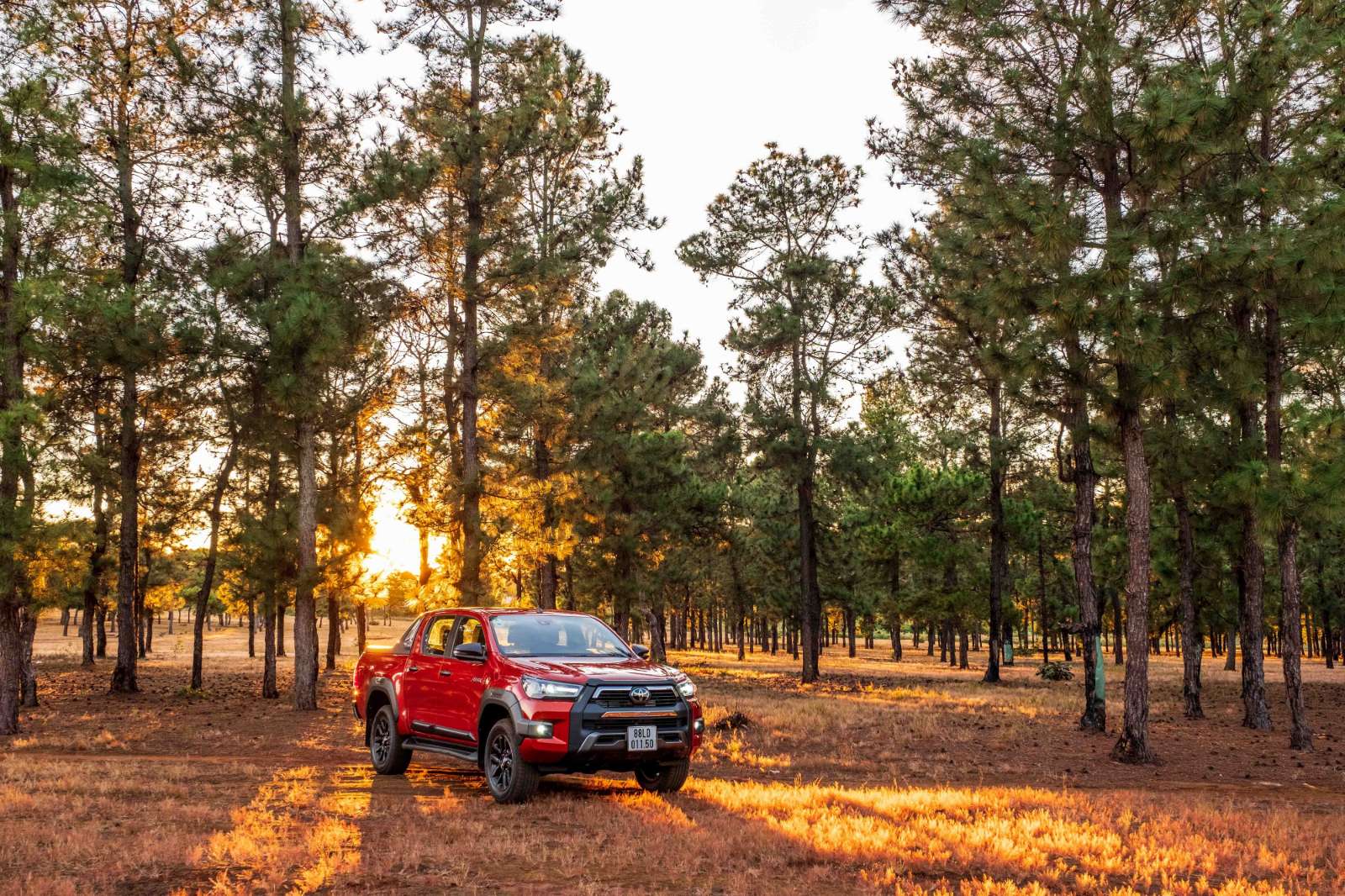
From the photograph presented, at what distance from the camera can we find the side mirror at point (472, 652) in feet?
33.6

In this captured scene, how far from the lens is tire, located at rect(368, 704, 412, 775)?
38.4 ft

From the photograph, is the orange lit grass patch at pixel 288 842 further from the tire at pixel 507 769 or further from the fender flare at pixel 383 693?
the tire at pixel 507 769

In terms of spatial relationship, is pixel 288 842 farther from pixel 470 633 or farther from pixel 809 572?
pixel 809 572

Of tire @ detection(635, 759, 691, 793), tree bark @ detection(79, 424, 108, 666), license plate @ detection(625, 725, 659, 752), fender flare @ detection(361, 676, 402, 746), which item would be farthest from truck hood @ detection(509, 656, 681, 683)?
tree bark @ detection(79, 424, 108, 666)

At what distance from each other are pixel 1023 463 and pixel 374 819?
30.9 metres

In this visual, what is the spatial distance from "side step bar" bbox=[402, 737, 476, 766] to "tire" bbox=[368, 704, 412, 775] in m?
0.16

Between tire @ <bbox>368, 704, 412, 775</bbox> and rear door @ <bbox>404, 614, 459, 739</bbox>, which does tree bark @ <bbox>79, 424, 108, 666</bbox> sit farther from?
rear door @ <bbox>404, 614, 459, 739</bbox>

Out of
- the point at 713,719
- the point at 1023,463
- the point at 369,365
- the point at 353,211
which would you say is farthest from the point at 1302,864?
the point at 1023,463

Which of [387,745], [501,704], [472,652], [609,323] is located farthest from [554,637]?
[609,323]

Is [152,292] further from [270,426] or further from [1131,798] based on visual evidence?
[1131,798]

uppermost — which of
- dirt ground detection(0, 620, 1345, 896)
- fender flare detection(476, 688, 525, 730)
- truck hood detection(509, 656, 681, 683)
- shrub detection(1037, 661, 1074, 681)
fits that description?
truck hood detection(509, 656, 681, 683)

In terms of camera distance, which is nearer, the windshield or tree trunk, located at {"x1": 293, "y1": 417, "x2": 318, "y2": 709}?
the windshield

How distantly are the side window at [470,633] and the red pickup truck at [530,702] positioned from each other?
18 mm

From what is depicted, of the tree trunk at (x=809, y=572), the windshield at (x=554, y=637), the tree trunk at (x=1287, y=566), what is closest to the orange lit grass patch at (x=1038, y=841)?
the windshield at (x=554, y=637)
